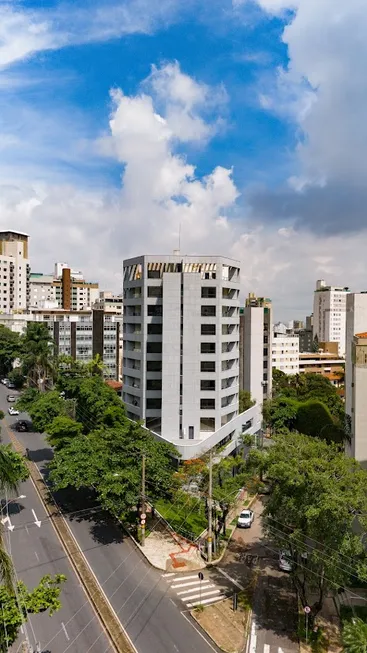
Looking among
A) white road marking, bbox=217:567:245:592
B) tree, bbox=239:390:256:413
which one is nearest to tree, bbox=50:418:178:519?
white road marking, bbox=217:567:245:592

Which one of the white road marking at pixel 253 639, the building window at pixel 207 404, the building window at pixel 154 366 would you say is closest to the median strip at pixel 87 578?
the white road marking at pixel 253 639

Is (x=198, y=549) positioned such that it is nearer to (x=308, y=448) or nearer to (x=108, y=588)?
(x=108, y=588)

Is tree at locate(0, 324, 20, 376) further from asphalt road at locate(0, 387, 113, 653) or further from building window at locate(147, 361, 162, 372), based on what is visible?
asphalt road at locate(0, 387, 113, 653)

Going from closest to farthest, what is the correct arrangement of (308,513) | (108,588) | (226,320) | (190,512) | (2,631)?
(2,631), (308,513), (108,588), (190,512), (226,320)

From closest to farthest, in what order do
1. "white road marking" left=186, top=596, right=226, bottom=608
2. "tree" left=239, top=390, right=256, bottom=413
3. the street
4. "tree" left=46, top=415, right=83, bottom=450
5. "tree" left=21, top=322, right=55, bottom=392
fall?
the street → "white road marking" left=186, top=596, right=226, bottom=608 → "tree" left=46, top=415, right=83, bottom=450 → "tree" left=239, top=390, right=256, bottom=413 → "tree" left=21, top=322, right=55, bottom=392

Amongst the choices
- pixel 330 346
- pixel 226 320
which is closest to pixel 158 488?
pixel 226 320

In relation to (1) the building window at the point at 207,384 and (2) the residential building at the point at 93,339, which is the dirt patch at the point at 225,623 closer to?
(1) the building window at the point at 207,384
